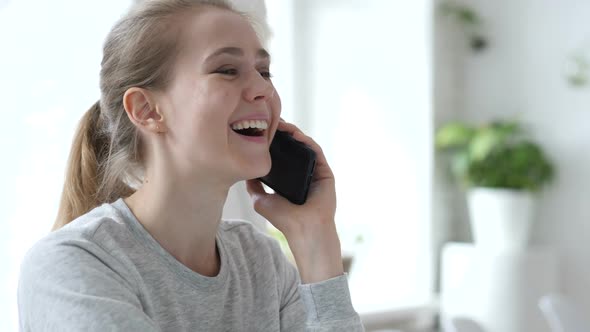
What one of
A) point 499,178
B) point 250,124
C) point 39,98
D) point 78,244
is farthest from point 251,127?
point 499,178

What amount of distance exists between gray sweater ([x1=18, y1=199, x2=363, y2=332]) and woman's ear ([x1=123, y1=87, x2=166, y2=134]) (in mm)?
137

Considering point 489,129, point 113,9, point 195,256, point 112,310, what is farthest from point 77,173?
point 489,129

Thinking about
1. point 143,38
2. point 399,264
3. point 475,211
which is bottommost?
point 399,264

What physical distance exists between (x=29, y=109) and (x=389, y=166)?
8.59 feet

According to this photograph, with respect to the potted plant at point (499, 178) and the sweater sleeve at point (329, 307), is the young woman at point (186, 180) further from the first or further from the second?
the potted plant at point (499, 178)

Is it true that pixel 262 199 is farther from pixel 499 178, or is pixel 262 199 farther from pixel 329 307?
pixel 499 178

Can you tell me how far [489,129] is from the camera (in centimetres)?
383

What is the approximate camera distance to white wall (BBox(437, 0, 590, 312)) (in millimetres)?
3877

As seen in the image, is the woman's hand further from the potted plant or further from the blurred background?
the potted plant

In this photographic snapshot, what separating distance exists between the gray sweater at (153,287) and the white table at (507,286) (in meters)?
2.45

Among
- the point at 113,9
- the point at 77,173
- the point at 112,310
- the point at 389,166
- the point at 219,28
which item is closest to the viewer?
the point at 112,310

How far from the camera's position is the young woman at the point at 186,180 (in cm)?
112

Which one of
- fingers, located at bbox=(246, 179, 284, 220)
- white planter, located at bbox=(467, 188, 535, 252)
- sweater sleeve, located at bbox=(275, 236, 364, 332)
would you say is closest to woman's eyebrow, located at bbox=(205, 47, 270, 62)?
fingers, located at bbox=(246, 179, 284, 220)

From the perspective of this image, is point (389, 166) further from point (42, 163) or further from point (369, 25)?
point (42, 163)
